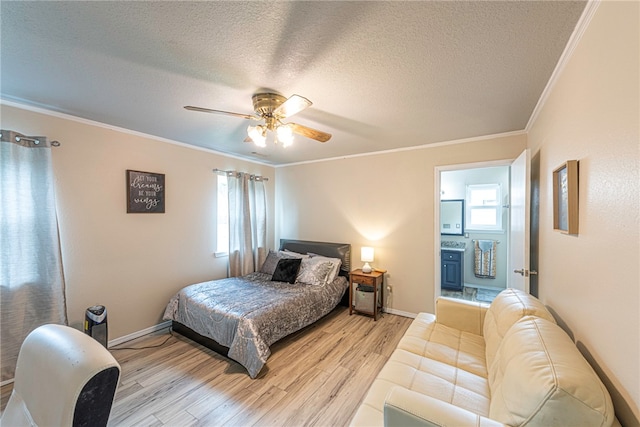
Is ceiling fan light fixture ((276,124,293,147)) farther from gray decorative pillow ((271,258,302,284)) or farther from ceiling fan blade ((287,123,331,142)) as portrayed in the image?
gray decorative pillow ((271,258,302,284))

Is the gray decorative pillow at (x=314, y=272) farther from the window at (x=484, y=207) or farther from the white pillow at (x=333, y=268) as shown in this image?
the window at (x=484, y=207)

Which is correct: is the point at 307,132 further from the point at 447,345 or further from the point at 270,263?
the point at 270,263

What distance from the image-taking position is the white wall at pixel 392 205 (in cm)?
338

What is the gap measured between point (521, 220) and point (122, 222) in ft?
13.2

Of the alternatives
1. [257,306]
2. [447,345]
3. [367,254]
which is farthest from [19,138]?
[447,345]

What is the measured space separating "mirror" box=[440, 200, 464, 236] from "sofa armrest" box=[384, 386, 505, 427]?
4434 mm

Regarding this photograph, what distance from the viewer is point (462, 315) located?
2176mm

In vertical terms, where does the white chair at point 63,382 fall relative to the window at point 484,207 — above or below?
below

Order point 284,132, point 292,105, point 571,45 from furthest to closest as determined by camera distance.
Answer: point 284,132
point 292,105
point 571,45

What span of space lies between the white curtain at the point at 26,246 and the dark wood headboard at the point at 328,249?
2.84 metres

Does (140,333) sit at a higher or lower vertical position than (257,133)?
lower

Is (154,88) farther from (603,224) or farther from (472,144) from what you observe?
(472,144)

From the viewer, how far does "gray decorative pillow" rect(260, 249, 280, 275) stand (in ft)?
13.2

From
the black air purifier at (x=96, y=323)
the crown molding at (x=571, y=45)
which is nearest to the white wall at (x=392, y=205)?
the crown molding at (x=571, y=45)
